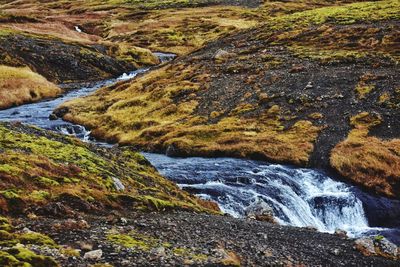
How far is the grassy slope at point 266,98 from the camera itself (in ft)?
148

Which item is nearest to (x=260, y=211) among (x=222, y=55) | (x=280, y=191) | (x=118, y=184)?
(x=280, y=191)

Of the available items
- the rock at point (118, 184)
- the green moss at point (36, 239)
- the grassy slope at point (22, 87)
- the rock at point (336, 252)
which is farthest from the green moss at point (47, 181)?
the grassy slope at point (22, 87)

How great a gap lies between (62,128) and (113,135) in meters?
6.26

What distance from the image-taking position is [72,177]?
2489 centimetres

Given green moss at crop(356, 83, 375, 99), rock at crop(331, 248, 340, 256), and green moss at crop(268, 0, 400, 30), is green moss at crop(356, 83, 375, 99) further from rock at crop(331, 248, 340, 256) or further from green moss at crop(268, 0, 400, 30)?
rock at crop(331, 248, 340, 256)

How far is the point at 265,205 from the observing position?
3047cm

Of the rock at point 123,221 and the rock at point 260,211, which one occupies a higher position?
the rock at point 123,221

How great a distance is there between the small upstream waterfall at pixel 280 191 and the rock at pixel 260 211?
29.6 inches

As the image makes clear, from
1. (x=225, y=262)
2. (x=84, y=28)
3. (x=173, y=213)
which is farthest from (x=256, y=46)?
(x=84, y=28)

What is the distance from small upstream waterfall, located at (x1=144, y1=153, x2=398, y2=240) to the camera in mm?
32031

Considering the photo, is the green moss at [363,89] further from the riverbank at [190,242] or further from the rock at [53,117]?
the rock at [53,117]

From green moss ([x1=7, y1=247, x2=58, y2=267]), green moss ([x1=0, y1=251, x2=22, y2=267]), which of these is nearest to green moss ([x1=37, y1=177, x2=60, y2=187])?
green moss ([x1=7, y1=247, x2=58, y2=267])

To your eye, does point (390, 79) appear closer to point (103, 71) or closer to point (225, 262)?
point (225, 262)

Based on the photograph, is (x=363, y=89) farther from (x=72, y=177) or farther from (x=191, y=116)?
(x=72, y=177)
